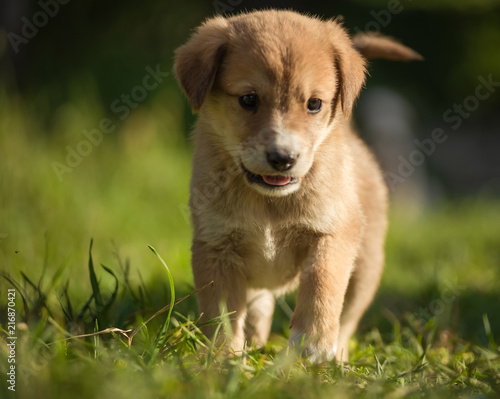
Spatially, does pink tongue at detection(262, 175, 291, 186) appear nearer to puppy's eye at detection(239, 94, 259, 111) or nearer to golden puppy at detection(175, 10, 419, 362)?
golden puppy at detection(175, 10, 419, 362)

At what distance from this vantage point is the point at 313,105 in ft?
9.57

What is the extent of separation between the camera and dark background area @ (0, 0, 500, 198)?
8.20 meters

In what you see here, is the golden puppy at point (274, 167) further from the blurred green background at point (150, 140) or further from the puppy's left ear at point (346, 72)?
the blurred green background at point (150, 140)

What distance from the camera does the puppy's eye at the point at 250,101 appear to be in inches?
112

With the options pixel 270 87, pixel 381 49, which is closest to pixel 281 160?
pixel 270 87

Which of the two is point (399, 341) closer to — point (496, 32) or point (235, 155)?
point (235, 155)

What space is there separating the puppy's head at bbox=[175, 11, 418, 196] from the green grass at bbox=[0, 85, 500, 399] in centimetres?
64

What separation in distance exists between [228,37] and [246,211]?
0.82 metres

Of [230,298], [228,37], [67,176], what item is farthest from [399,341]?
[67,176]

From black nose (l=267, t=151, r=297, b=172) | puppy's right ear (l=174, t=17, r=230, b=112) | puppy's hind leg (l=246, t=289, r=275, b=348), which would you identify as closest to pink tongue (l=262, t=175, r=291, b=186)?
black nose (l=267, t=151, r=297, b=172)

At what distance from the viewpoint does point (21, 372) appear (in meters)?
2.10

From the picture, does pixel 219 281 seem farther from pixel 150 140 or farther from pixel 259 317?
pixel 150 140

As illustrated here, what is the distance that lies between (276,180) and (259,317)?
1044mm

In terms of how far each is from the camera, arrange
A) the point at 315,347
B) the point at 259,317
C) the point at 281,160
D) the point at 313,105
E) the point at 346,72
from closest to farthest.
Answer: the point at 281,160 < the point at 315,347 < the point at 313,105 < the point at 346,72 < the point at 259,317
